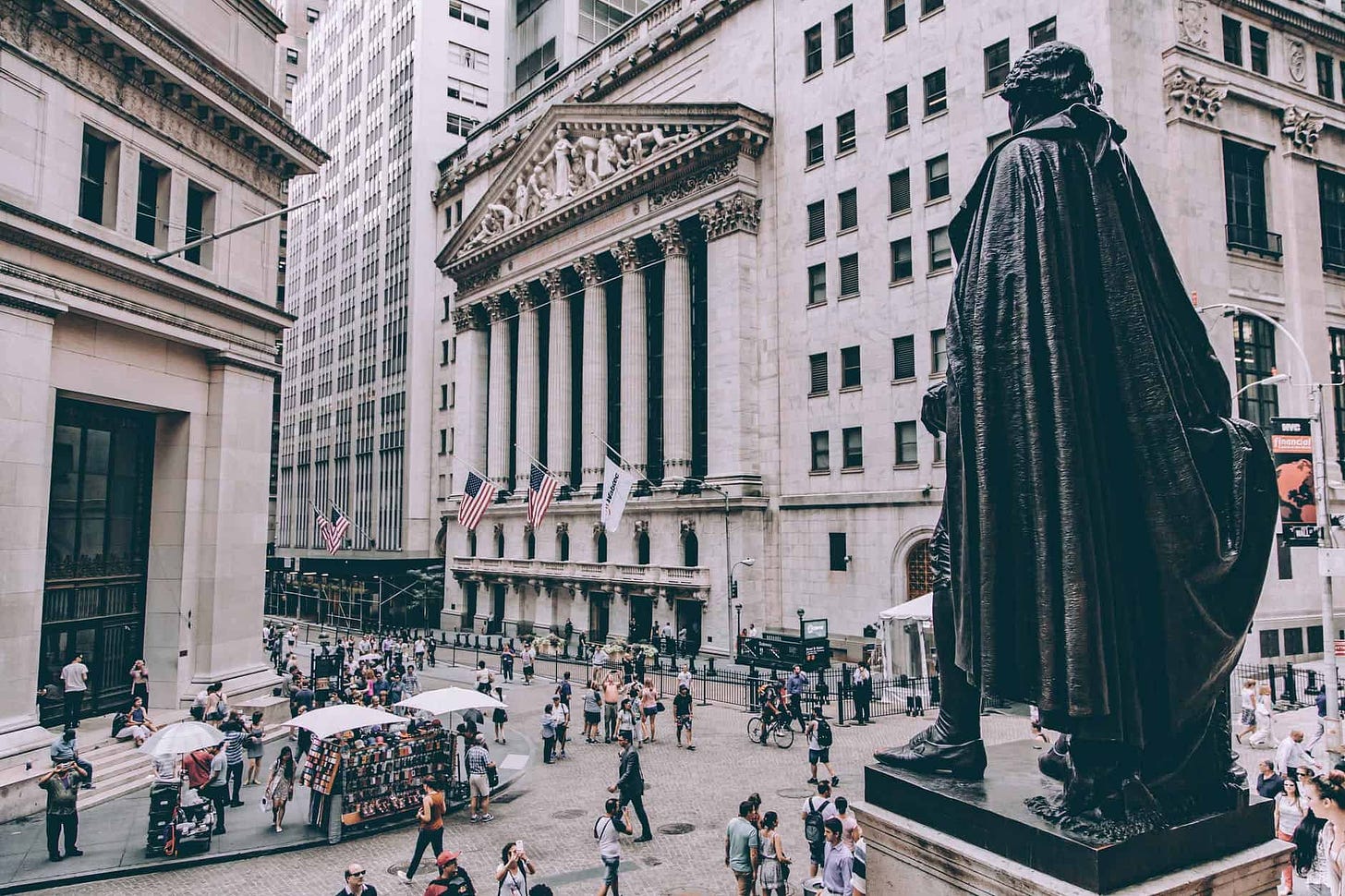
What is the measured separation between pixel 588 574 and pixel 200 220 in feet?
91.8

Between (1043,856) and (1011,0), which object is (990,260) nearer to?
(1043,856)

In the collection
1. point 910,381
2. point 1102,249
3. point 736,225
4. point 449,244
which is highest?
point 449,244

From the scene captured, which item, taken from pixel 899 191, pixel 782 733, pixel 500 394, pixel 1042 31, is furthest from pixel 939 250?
pixel 500 394

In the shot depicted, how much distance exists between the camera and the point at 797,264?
4278 cm

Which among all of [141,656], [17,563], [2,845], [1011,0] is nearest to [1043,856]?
[2,845]

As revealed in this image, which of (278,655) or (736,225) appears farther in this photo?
(736,225)

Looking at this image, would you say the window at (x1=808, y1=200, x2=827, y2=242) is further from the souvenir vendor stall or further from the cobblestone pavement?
the souvenir vendor stall

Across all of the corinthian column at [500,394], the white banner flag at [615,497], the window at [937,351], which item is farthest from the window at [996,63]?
the corinthian column at [500,394]

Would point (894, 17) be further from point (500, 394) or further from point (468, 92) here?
point (468, 92)

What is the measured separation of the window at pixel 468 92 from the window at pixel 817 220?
41458mm

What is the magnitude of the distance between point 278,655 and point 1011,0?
39849 millimetres

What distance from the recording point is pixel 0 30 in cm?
2002

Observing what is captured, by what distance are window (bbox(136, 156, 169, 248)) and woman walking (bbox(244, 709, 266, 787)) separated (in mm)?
13378

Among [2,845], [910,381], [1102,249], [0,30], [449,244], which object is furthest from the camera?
[449,244]
